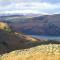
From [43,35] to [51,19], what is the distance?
0.76 m

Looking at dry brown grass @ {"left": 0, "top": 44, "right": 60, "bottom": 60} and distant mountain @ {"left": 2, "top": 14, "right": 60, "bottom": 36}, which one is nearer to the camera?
dry brown grass @ {"left": 0, "top": 44, "right": 60, "bottom": 60}

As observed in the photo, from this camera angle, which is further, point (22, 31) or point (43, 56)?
point (22, 31)

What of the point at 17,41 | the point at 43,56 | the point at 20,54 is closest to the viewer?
the point at 43,56

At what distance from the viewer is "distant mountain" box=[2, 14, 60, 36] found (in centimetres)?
1358

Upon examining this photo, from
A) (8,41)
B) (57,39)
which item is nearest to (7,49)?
(8,41)

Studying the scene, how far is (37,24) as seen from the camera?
13891 millimetres

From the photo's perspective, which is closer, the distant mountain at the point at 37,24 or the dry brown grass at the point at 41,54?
the dry brown grass at the point at 41,54

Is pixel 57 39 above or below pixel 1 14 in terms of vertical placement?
below

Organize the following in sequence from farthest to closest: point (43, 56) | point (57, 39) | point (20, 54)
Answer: point (57, 39) < point (20, 54) < point (43, 56)

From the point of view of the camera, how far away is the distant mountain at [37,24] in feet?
44.5

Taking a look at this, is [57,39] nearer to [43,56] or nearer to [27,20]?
[27,20]

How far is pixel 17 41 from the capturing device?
14.2 meters

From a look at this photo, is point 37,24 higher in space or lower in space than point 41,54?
higher

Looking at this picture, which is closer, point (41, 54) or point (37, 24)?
point (41, 54)
